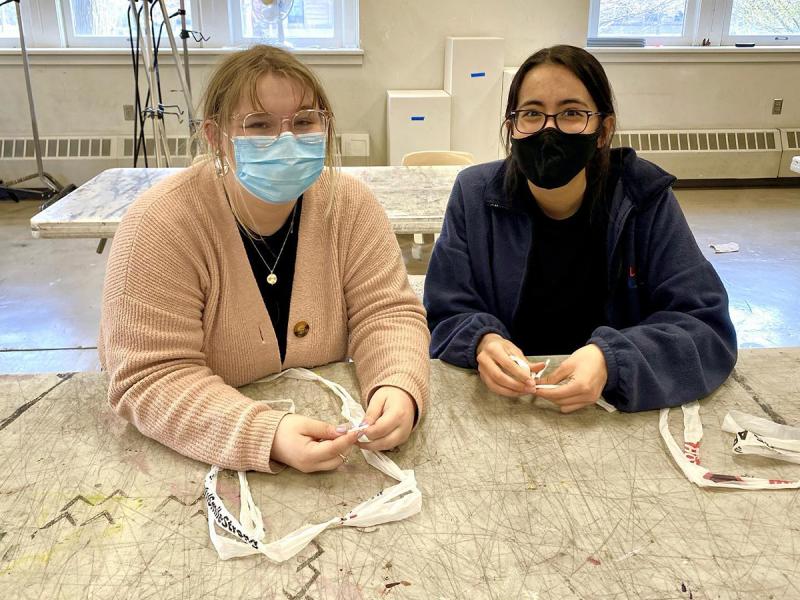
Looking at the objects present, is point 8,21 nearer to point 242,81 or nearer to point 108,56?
point 108,56

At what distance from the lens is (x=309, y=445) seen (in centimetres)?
91

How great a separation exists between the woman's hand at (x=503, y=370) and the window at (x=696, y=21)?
4.57 meters

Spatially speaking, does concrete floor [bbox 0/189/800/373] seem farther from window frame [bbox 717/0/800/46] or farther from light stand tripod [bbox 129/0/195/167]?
window frame [bbox 717/0/800/46]

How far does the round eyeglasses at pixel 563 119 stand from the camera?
1278 mm

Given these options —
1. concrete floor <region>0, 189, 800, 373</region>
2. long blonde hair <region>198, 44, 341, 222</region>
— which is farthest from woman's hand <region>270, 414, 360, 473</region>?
concrete floor <region>0, 189, 800, 373</region>

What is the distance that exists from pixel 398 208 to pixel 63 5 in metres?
3.90

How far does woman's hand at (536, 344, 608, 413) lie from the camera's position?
41.0 inches

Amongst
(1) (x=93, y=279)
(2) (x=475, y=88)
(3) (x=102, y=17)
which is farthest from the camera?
(3) (x=102, y=17)

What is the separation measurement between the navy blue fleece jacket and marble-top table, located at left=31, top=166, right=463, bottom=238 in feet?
1.96

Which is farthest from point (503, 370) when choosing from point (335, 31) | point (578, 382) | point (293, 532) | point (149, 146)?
point (149, 146)

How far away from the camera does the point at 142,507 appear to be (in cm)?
85

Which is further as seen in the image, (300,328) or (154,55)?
(154,55)

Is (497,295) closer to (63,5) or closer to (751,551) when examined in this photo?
(751,551)

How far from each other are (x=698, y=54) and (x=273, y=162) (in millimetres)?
4739
